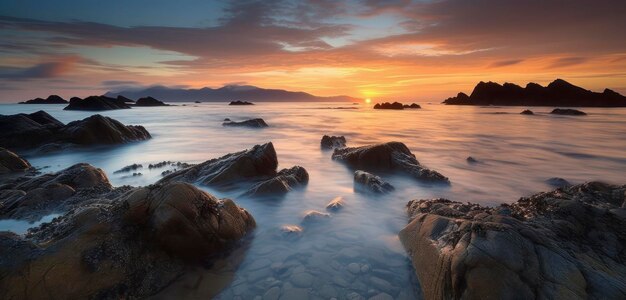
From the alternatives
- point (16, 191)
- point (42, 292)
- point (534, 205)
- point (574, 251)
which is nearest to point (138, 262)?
point (42, 292)

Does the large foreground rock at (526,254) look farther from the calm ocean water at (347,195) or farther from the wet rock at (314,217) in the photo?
the wet rock at (314,217)

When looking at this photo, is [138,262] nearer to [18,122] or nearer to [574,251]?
[574,251]

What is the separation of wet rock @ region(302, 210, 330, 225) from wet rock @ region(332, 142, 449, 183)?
4551 millimetres

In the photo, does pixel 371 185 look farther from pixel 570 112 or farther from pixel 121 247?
pixel 570 112

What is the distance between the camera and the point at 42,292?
12.1 ft

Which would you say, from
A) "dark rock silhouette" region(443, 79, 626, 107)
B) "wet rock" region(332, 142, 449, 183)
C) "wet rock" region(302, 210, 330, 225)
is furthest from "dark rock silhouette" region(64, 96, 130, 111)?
"dark rock silhouette" region(443, 79, 626, 107)

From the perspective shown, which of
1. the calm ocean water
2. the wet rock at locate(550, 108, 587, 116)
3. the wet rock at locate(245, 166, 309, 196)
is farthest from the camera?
the wet rock at locate(550, 108, 587, 116)

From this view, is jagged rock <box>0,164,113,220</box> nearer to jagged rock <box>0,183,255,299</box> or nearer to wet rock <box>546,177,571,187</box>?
jagged rock <box>0,183,255,299</box>

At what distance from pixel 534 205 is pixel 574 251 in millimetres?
1873

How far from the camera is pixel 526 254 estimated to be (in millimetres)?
3723

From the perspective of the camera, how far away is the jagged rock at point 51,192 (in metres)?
6.66

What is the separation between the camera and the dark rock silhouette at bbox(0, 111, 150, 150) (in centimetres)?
1545

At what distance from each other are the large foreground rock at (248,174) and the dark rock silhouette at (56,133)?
9836 millimetres

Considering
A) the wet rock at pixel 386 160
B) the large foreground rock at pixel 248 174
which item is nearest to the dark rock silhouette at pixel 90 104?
the large foreground rock at pixel 248 174
